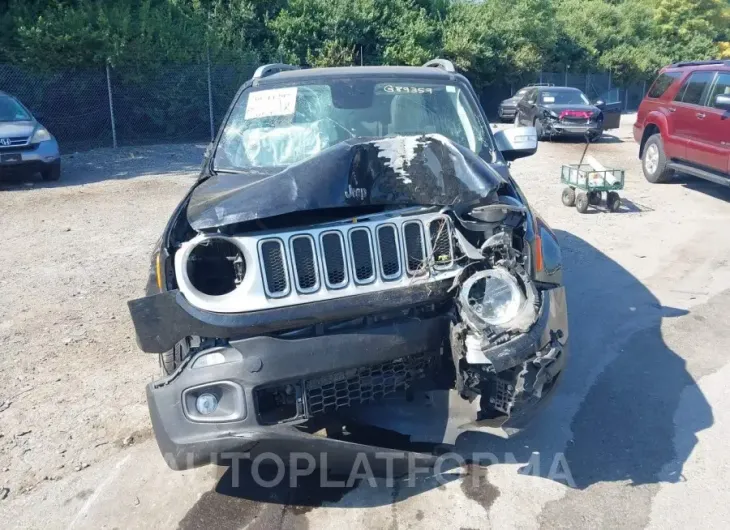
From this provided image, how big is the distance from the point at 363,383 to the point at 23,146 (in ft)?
36.2

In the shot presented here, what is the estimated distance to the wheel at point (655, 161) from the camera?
11570 mm

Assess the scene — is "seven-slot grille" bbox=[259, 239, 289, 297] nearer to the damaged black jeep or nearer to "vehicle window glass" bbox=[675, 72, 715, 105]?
the damaged black jeep

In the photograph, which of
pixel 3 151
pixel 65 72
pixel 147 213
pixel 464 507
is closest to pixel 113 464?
pixel 464 507

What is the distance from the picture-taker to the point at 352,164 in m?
3.23

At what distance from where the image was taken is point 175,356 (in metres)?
3.08

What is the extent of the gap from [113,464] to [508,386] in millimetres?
2216

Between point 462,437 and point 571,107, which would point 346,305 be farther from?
point 571,107

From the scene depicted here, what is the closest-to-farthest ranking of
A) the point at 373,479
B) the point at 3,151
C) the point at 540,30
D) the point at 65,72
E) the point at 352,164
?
the point at 352,164, the point at 373,479, the point at 3,151, the point at 65,72, the point at 540,30

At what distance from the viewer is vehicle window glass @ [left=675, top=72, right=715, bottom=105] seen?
34.2 ft

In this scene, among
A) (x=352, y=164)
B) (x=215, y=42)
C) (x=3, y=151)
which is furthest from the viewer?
(x=215, y=42)

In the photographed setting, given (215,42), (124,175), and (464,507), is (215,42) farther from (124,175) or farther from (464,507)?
(464,507)

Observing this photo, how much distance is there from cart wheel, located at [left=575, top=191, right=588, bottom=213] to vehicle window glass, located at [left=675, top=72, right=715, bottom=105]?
2742 mm

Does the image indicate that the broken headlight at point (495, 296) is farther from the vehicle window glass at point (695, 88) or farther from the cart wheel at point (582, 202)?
the vehicle window glass at point (695, 88)

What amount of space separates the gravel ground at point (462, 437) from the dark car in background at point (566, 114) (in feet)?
34.1
